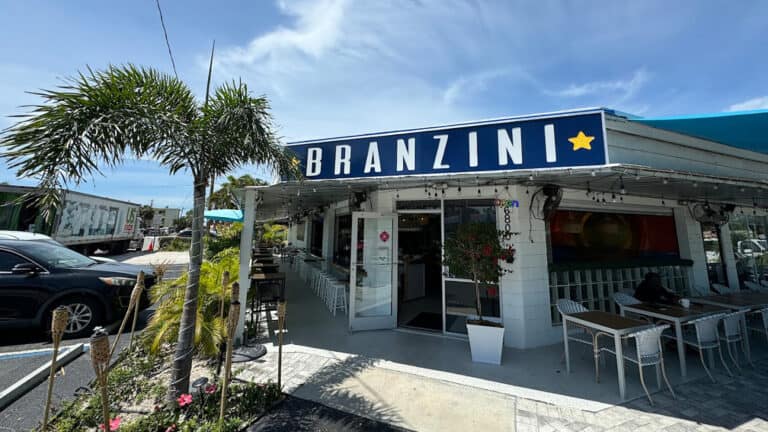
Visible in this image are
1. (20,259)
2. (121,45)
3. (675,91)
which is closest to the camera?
(121,45)

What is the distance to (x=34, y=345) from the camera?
13.4ft

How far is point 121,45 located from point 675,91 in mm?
9588

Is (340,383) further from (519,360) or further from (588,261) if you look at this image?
(588,261)

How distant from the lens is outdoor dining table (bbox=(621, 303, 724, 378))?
3566 mm

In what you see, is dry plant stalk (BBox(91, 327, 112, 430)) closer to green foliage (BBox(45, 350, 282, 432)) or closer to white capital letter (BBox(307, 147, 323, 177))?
green foliage (BBox(45, 350, 282, 432))

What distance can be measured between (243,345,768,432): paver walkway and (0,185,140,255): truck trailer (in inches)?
346

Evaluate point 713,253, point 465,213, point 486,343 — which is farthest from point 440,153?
point 713,253

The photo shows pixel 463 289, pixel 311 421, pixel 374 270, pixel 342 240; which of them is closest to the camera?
pixel 311 421

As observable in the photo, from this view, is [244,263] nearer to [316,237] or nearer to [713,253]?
[316,237]

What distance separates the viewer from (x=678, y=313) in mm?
3787

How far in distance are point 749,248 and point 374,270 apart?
10.5 meters

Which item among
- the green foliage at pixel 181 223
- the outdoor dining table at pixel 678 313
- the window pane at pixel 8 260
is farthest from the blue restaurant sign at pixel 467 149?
the green foliage at pixel 181 223

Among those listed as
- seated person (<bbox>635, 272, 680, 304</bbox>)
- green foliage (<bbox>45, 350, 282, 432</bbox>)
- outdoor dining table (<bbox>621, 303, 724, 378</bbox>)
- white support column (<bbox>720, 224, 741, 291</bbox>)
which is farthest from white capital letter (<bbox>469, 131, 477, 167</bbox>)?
white support column (<bbox>720, 224, 741, 291</bbox>)

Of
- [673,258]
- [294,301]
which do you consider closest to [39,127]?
[294,301]
